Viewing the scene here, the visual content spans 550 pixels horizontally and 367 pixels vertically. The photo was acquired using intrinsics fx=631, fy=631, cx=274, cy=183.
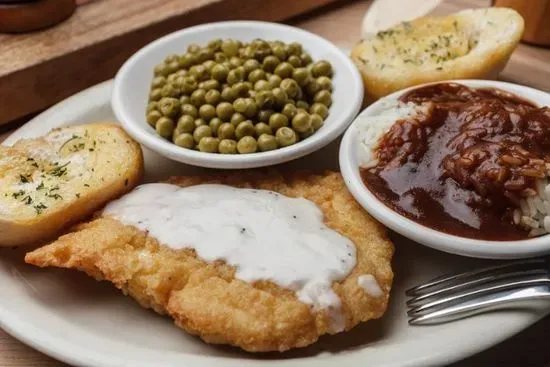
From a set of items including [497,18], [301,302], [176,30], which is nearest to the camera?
[301,302]

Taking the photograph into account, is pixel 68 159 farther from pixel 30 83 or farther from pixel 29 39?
pixel 29 39

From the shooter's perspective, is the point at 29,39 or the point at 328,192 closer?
the point at 328,192

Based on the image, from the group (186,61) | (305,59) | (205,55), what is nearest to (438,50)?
(305,59)

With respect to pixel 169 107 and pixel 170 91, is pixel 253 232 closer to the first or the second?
pixel 169 107

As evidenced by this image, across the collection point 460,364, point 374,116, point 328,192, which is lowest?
point 460,364

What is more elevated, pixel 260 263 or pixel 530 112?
pixel 530 112

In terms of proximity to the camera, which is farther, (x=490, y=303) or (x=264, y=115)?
(x=264, y=115)

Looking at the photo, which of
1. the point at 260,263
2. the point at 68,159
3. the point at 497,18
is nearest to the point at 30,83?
the point at 68,159
